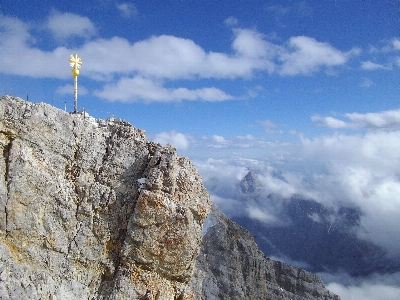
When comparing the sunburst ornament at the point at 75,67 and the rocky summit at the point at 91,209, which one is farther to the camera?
the sunburst ornament at the point at 75,67

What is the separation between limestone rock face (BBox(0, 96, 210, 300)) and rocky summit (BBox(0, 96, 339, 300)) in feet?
0.25

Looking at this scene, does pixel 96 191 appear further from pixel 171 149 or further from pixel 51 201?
pixel 171 149

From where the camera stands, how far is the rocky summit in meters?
25.8

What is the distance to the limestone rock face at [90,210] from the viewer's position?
1019 inches

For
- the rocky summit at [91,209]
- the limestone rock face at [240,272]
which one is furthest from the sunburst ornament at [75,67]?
the limestone rock face at [240,272]

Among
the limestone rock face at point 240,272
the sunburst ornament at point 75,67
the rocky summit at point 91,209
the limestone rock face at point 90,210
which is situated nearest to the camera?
the rocky summit at point 91,209

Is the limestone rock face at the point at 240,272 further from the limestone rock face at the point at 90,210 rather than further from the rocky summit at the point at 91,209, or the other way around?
the rocky summit at the point at 91,209

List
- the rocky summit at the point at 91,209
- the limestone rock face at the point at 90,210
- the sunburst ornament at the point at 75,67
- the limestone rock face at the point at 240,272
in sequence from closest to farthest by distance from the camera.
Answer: the rocky summit at the point at 91,209
the limestone rock face at the point at 90,210
the sunburst ornament at the point at 75,67
the limestone rock face at the point at 240,272

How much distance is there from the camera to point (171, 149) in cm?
3138

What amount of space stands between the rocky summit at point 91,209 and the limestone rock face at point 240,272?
77.1ft

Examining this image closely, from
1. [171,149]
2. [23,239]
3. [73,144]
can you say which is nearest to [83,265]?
[23,239]

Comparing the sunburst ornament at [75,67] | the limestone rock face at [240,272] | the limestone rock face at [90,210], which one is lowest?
the limestone rock face at [240,272]

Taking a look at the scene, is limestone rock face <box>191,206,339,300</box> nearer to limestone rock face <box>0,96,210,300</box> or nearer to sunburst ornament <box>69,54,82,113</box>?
limestone rock face <box>0,96,210,300</box>

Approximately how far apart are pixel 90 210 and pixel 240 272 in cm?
4142
